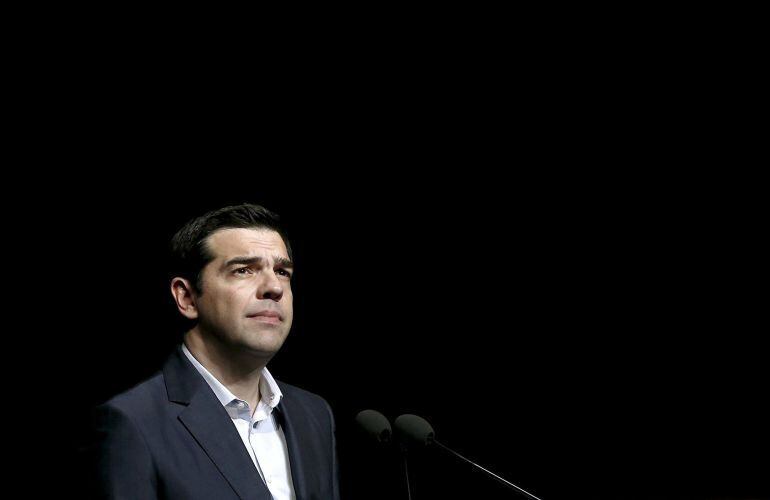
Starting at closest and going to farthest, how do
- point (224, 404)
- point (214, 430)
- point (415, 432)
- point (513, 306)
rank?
point (415, 432), point (214, 430), point (224, 404), point (513, 306)

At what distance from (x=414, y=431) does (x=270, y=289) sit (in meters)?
0.60

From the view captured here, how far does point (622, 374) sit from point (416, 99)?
157cm

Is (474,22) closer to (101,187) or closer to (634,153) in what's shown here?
(634,153)

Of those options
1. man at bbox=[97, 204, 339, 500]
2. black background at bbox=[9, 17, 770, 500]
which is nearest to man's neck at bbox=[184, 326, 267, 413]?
man at bbox=[97, 204, 339, 500]

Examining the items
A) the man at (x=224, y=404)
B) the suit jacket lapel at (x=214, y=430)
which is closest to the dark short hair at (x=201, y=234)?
the man at (x=224, y=404)

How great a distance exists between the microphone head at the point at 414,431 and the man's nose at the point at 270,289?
0.53 metres

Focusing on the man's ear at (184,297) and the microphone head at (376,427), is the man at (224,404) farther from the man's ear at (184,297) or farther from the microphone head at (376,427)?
the microphone head at (376,427)

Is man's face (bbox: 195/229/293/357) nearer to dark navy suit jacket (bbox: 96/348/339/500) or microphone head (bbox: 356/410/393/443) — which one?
dark navy suit jacket (bbox: 96/348/339/500)

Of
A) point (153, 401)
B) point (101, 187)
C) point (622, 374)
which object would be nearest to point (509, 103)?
point (622, 374)

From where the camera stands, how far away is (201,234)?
210 cm

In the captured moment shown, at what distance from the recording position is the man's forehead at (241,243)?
2.07m

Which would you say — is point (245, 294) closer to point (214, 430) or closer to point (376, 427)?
point (214, 430)

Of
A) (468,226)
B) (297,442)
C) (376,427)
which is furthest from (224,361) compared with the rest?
(468,226)

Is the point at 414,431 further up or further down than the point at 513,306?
further down
